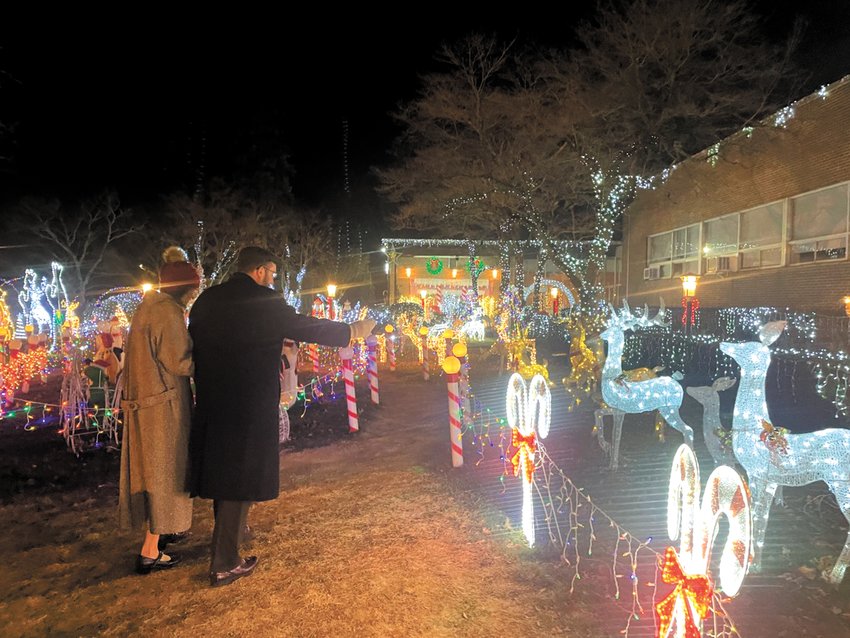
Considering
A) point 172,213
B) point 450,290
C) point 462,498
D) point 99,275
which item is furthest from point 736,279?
point 99,275

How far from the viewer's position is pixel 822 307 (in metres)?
12.4

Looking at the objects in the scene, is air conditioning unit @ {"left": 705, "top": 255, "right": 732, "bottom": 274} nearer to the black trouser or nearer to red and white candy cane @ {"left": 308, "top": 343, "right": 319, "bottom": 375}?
red and white candy cane @ {"left": 308, "top": 343, "right": 319, "bottom": 375}

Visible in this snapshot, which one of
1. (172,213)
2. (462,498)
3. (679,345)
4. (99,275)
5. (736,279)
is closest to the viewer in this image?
(462,498)

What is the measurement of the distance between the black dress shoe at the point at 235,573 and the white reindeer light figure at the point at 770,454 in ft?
11.2

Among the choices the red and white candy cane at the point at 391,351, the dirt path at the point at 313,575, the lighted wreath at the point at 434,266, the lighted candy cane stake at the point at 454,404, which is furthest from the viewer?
the lighted wreath at the point at 434,266

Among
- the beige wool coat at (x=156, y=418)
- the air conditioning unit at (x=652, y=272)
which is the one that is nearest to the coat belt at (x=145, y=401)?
the beige wool coat at (x=156, y=418)

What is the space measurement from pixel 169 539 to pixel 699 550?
3654mm

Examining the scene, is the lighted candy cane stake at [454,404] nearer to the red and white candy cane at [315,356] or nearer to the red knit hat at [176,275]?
the red knit hat at [176,275]

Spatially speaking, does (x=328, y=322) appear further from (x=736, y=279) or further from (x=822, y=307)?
(x=736, y=279)

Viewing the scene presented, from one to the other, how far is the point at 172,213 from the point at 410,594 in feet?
88.5

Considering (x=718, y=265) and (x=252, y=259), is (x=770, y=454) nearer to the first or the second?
(x=252, y=259)

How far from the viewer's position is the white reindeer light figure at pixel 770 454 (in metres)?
3.39

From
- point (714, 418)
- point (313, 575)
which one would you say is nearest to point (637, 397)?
point (714, 418)

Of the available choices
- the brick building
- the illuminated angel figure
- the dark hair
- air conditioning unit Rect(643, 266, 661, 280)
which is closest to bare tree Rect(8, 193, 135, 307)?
the illuminated angel figure
